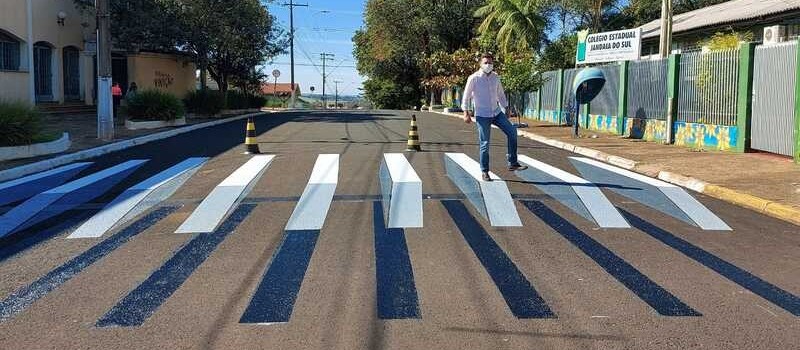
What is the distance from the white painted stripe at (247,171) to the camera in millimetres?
10523

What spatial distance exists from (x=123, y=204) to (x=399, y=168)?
452cm

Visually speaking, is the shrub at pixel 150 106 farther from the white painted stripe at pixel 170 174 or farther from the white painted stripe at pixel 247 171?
the white painted stripe at pixel 247 171

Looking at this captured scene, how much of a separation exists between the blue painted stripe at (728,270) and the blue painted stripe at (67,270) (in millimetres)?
5400

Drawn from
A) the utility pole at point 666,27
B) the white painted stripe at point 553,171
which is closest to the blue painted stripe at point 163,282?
the white painted stripe at point 553,171

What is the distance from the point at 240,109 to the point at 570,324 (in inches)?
1293

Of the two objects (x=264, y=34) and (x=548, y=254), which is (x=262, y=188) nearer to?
(x=548, y=254)

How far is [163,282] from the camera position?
19.1ft

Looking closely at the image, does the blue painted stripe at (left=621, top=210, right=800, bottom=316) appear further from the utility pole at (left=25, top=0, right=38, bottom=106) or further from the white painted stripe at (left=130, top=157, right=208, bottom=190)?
the utility pole at (left=25, top=0, right=38, bottom=106)

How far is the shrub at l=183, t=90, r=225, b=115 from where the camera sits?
28609 mm

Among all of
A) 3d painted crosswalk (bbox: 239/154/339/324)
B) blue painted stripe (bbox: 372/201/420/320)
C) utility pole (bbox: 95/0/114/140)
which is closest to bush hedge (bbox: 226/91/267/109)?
utility pole (bbox: 95/0/114/140)

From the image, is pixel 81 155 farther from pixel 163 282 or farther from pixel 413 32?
pixel 413 32

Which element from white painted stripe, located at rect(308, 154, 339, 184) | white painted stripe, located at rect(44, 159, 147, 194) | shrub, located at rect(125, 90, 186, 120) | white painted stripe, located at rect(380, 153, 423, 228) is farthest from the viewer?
shrub, located at rect(125, 90, 186, 120)

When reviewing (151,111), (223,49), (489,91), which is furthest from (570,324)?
(223,49)

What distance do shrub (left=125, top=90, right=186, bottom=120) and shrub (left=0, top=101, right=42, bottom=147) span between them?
286 inches
